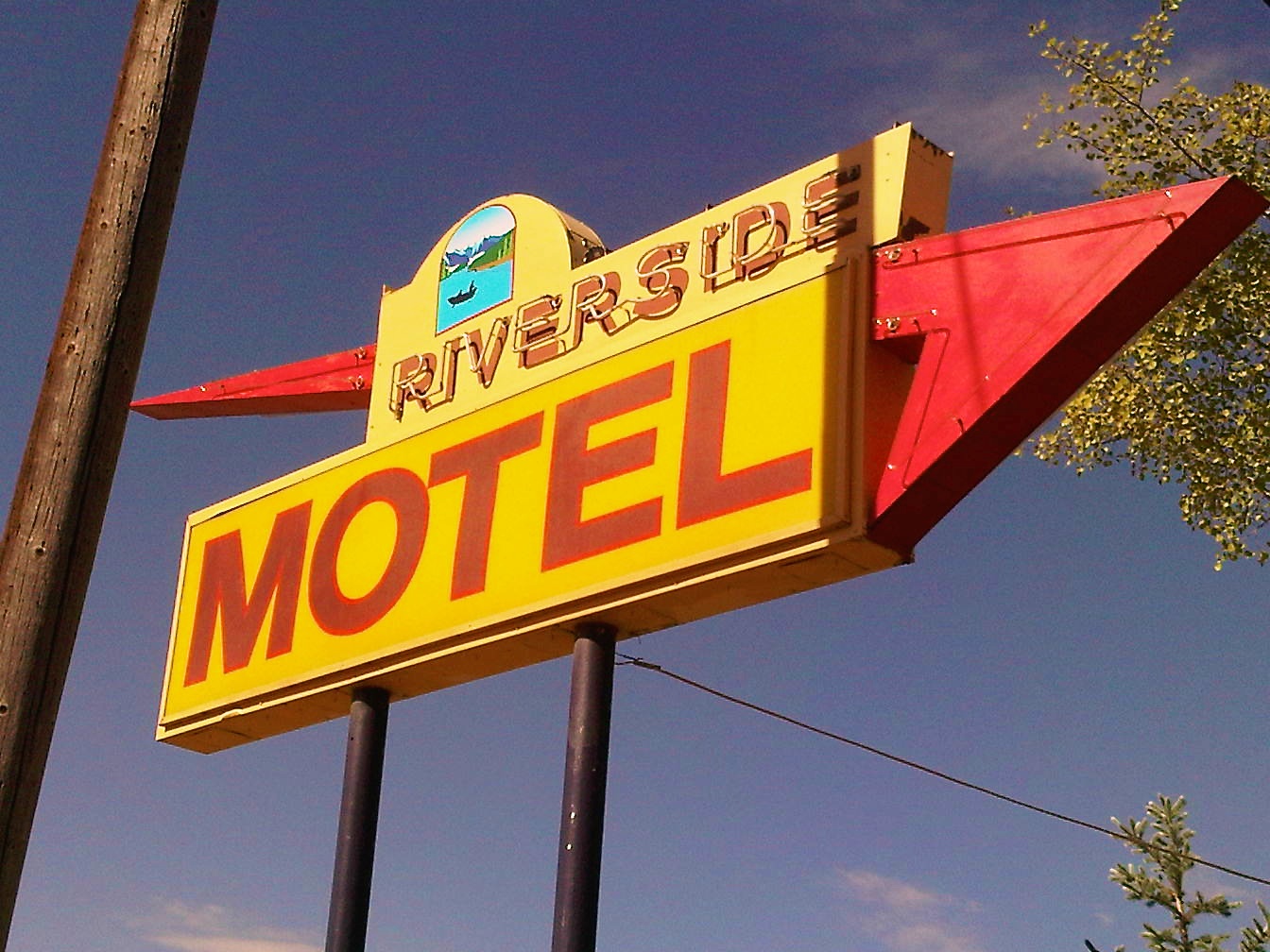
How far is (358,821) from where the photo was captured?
10062 mm

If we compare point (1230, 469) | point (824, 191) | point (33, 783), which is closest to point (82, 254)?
point (33, 783)

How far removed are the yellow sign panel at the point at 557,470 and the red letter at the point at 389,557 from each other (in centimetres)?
2

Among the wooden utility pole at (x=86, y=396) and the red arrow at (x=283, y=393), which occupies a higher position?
the red arrow at (x=283, y=393)

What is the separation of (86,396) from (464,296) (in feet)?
18.3

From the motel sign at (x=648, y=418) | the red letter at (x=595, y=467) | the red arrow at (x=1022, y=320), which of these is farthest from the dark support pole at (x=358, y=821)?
the red arrow at (x=1022, y=320)

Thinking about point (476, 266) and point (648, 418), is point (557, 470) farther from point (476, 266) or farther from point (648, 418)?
point (476, 266)

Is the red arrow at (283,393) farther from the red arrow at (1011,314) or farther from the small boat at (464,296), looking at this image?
the red arrow at (1011,314)

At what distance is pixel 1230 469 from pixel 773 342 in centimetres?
927

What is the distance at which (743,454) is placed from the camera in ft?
28.3

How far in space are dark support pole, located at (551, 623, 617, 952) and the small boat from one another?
266 centimetres

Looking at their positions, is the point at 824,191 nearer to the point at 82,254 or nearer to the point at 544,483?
the point at 544,483

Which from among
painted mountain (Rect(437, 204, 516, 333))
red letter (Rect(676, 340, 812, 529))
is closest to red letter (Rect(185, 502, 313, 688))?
painted mountain (Rect(437, 204, 516, 333))

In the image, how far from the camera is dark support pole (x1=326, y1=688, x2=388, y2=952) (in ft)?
A: 32.0

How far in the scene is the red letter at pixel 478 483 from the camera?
32.0ft
